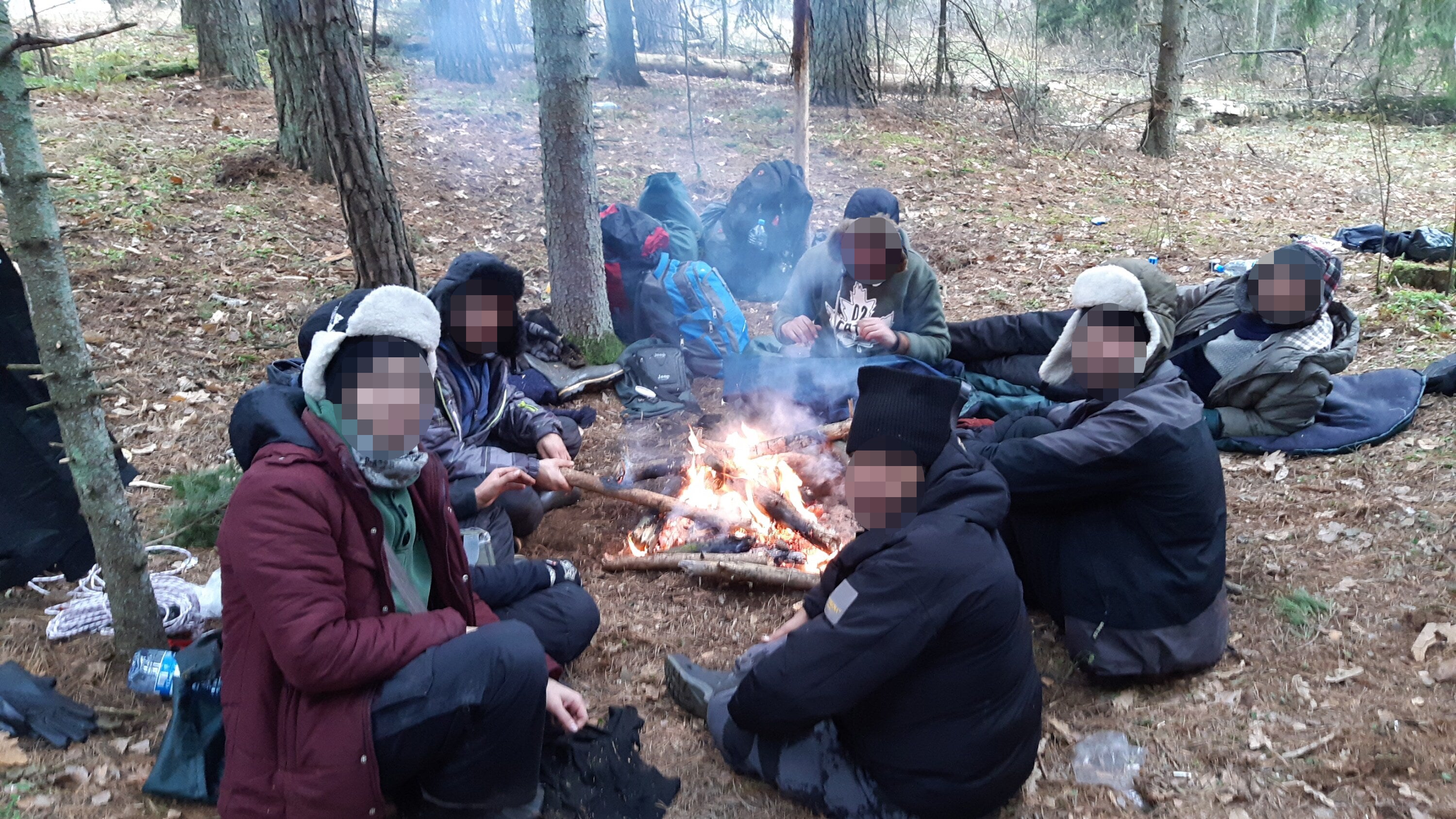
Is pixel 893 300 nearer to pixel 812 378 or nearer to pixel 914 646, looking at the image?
pixel 812 378

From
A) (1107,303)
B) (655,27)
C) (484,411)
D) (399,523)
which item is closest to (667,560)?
(484,411)

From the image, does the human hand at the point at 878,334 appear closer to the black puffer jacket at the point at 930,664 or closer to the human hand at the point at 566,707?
the black puffer jacket at the point at 930,664

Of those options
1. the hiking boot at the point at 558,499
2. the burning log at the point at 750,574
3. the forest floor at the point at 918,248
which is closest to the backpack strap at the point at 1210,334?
the forest floor at the point at 918,248

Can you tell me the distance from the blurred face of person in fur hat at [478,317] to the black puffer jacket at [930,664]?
91.0 inches

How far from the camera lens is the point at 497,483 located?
3.87 metres

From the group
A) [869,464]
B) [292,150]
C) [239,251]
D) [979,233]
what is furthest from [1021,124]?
[869,464]

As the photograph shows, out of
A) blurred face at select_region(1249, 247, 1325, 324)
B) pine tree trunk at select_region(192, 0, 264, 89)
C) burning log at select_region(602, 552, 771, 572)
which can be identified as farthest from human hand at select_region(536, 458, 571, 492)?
pine tree trunk at select_region(192, 0, 264, 89)

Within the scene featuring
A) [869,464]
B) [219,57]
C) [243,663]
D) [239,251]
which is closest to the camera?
[243,663]

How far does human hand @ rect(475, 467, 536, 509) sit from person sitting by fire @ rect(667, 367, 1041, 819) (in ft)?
5.01

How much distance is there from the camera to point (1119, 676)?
3.73 metres

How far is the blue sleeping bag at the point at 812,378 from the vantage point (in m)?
6.00

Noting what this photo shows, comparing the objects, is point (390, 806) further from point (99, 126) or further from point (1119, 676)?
point (99, 126)

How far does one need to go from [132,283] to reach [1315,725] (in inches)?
326

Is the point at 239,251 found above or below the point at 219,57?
below
